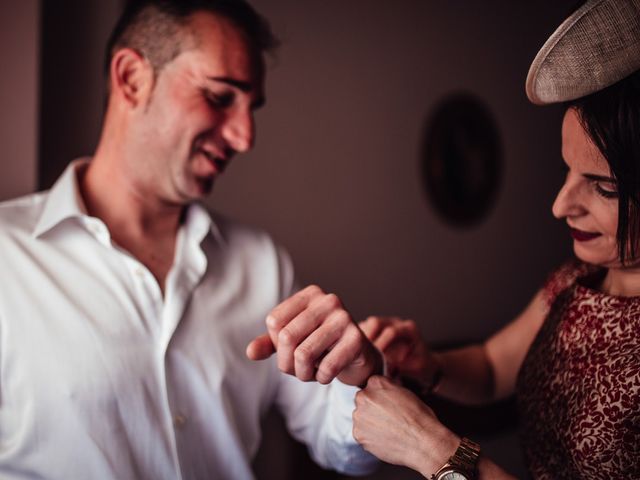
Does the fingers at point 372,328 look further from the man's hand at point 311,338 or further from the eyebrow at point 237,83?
the eyebrow at point 237,83

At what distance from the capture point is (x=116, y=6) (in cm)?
177

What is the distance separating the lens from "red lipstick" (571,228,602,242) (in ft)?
3.46

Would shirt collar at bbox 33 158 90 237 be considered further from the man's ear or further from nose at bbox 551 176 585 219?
nose at bbox 551 176 585 219

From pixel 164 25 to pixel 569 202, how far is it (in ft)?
3.51

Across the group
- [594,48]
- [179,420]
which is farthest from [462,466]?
[594,48]

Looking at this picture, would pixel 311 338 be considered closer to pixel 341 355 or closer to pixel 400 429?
pixel 341 355

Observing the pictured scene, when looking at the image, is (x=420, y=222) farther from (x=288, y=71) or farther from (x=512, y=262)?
(x=288, y=71)

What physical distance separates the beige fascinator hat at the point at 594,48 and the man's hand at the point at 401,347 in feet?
2.24

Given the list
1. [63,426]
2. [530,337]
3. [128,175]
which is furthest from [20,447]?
[530,337]

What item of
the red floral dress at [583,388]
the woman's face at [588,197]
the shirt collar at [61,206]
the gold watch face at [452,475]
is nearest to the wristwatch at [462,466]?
the gold watch face at [452,475]

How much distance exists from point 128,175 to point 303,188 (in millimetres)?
1190


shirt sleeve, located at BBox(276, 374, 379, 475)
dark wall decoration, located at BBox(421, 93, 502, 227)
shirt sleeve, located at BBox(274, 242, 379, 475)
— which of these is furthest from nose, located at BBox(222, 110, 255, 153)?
dark wall decoration, located at BBox(421, 93, 502, 227)

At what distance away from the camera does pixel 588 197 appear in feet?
3.32

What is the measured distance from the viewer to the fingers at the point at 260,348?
0.99 meters
